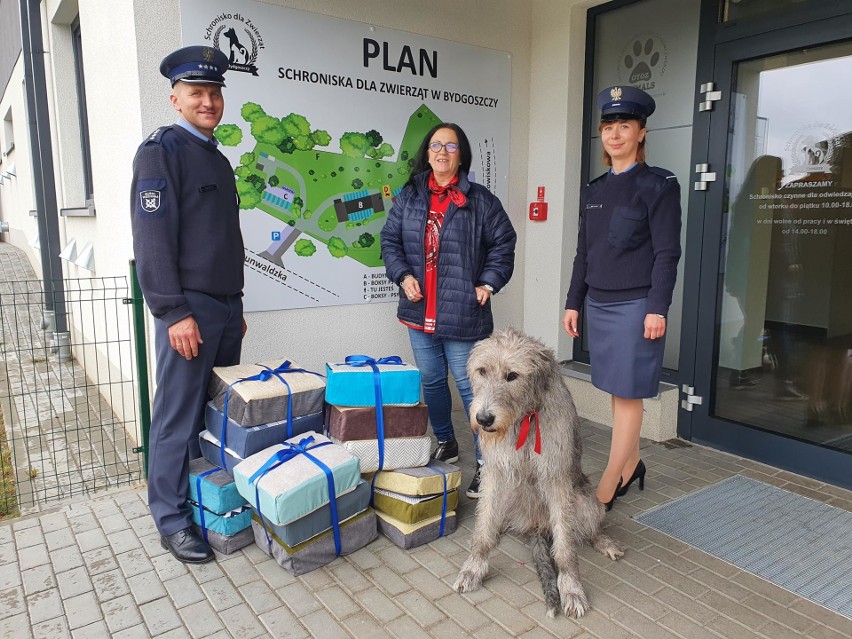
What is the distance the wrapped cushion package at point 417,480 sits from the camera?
3.18 meters

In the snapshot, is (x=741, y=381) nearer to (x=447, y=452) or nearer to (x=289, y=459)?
(x=447, y=452)

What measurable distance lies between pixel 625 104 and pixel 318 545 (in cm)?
257

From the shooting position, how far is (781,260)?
4.14m

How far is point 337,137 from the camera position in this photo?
4359 millimetres

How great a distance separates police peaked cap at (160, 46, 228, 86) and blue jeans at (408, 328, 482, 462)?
6.11ft

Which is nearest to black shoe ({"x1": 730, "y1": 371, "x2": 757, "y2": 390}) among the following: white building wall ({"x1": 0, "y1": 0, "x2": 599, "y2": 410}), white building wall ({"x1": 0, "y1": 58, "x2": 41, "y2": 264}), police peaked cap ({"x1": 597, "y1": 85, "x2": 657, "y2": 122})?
white building wall ({"x1": 0, "y1": 0, "x2": 599, "y2": 410})

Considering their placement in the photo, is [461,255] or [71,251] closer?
[461,255]

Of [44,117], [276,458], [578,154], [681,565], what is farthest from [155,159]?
[44,117]

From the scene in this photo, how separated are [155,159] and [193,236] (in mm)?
379

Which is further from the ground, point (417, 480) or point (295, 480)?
point (295, 480)

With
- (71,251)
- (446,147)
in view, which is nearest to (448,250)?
(446,147)

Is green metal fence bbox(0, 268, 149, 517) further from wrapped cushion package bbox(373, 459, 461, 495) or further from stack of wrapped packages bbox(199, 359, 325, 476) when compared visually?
wrapped cushion package bbox(373, 459, 461, 495)

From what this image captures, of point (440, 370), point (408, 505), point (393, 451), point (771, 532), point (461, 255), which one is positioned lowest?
point (771, 532)

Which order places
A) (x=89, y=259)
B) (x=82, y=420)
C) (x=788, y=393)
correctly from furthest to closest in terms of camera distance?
(x=89, y=259), (x=82, y=420), (x=788, y=393)
